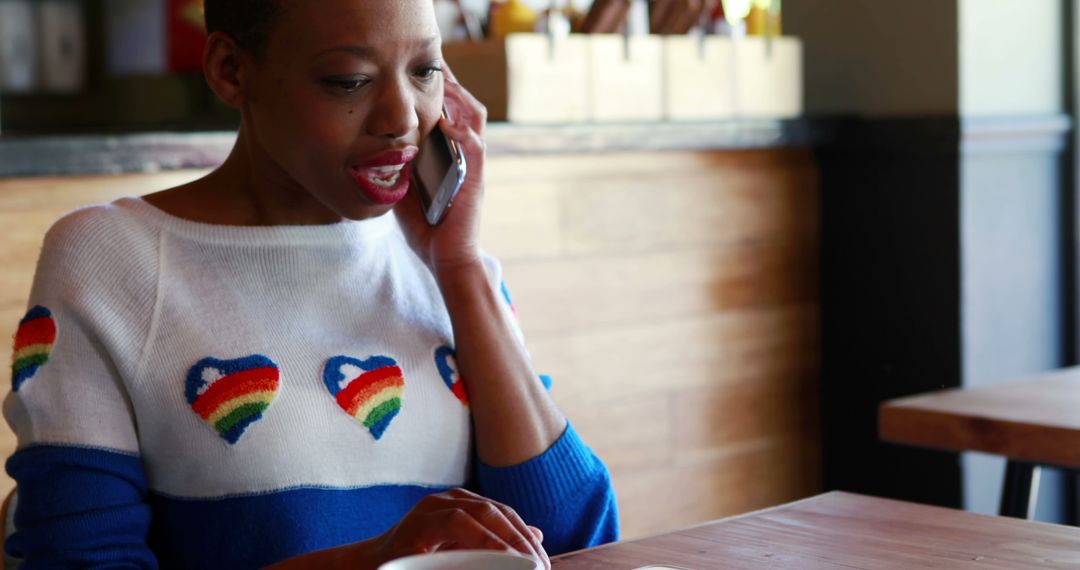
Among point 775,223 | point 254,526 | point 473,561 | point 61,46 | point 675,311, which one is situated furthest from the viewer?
point 61,46

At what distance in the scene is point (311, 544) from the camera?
3.52 feet

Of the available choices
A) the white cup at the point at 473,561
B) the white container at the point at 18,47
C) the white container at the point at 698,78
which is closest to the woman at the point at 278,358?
the white cup at the point at 473,561

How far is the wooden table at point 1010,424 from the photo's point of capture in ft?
4.73

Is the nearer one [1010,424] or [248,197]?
[248,197]

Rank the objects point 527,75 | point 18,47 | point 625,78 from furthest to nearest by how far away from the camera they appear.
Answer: point 18,47
point 625,78
point 527,75

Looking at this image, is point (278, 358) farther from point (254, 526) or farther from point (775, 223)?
point (775, 223)

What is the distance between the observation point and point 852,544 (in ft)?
3.18

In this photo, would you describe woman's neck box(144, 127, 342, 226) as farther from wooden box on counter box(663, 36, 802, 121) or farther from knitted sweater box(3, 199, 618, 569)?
wooden box on counter box(663, 36, 802, 121)

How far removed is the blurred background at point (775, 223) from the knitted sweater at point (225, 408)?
0.95 m

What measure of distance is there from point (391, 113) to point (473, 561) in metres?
0.45

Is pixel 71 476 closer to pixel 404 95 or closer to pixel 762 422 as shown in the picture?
pixel 404 95

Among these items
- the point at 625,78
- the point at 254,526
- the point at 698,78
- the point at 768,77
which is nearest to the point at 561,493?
the point at 254,526

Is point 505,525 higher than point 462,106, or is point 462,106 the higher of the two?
point 462,106

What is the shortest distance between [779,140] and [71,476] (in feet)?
5.47
